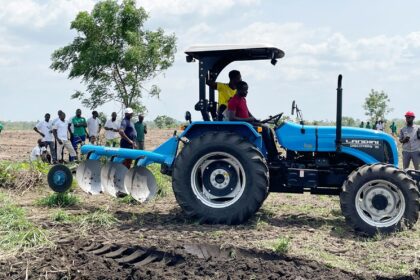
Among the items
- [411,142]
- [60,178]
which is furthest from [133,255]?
[411,142]

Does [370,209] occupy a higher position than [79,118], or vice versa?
[79,118]

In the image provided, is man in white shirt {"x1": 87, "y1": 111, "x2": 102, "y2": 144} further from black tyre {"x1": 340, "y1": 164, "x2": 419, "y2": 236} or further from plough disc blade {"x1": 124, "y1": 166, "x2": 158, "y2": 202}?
black tyre {"x1": 340, "y1": 164, "x2": 419, "y2": 236}

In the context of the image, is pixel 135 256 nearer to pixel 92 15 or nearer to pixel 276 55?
pixel 276 55

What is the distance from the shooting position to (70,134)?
16.0 metres

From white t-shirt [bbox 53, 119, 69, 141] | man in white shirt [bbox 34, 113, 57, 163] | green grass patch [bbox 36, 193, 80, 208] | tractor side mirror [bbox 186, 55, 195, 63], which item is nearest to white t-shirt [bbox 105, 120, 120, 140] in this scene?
white t-shirt [bbox 53, 119, 69, 141]

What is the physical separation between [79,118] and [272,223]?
8.88 meters

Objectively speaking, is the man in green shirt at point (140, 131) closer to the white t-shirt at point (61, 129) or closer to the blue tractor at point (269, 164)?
the white t-shirt at point (61, 129)

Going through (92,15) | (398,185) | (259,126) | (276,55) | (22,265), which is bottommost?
(22,265)

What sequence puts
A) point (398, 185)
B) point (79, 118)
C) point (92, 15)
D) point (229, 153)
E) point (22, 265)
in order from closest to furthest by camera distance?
point (22, 265) → point (398, 185) → point (229, 153) → point (79, 118) → point (92, 15)

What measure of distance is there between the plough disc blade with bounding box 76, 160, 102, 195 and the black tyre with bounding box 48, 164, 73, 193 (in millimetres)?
204

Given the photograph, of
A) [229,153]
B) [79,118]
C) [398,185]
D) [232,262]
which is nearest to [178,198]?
[229,153]

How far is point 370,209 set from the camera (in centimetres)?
750

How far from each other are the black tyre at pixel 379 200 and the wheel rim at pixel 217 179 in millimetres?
1437

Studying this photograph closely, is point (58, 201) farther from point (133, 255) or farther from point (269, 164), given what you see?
point (269, 164)
